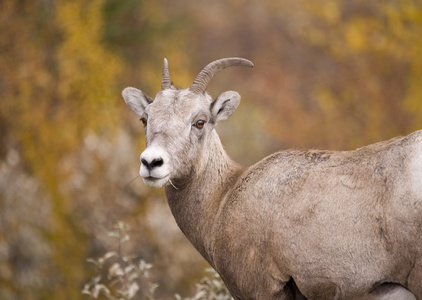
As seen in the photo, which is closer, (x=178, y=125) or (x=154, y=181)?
(x=154, y=181)

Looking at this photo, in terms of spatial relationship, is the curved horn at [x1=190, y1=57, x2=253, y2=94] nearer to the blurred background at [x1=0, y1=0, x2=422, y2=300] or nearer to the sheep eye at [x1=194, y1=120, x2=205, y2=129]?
the sheep eye at [x1=194, y1=120, x2=205, y2=129]

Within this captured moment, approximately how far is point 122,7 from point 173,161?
19.6 meters

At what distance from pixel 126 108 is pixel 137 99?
1438cm

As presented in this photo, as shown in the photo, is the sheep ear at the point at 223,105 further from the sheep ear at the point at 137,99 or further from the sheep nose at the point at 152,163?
the sheep nose at the point at 152,163

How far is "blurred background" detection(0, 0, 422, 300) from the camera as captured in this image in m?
15.2

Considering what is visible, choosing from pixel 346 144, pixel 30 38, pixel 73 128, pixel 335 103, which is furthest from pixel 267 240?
pixel 335 103

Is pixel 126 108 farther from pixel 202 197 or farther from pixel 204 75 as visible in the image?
pixel 202 197

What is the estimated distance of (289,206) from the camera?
6.46 metres

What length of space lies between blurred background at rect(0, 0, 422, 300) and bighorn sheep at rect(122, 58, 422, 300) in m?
7.13

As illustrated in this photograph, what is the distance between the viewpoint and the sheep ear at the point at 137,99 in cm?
781

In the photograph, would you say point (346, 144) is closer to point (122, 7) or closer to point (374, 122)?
point (374, 122)

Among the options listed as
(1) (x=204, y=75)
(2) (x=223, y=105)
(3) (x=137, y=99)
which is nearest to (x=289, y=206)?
(2) (x=223, y=105)

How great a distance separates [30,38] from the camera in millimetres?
19797

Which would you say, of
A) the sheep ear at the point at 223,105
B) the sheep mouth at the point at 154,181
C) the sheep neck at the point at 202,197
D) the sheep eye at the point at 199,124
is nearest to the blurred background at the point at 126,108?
the sheep ear at the point at 223,105
